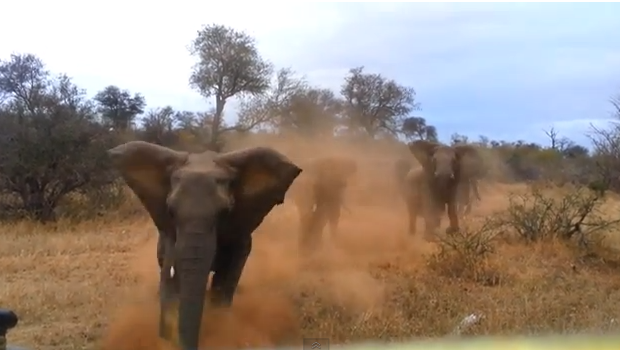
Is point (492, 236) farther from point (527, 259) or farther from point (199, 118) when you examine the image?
point (199, 118)

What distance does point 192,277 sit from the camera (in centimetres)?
702

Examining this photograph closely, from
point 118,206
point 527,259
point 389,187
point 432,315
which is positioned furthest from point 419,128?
point 432,315

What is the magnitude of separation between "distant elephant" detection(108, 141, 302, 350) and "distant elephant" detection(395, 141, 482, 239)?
836 centimetres

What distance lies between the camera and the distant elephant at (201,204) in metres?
7.16

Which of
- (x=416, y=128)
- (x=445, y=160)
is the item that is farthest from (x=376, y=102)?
(x=445, y=160)

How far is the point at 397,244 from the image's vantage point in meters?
16.0

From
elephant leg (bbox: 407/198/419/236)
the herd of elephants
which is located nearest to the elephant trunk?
the herd of elephants

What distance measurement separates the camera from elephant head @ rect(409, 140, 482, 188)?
57.5 ft

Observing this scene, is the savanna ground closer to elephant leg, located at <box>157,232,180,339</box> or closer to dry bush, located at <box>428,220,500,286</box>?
dry bush, located at <box>428,220,500,286</box>

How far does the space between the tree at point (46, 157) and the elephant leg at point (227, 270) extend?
12.3 meters

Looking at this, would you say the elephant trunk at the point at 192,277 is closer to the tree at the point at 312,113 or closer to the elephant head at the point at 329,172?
the elephant head at the point at 329,172

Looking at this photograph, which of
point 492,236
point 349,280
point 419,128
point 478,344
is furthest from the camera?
point 419,128

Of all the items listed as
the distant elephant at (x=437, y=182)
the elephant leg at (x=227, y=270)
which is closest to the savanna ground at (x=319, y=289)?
the elephant leg at (x=227, y=270)

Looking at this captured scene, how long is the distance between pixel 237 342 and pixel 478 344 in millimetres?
2126
